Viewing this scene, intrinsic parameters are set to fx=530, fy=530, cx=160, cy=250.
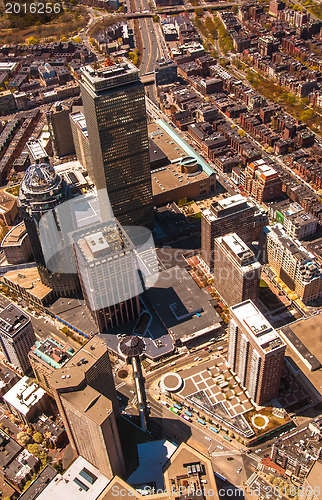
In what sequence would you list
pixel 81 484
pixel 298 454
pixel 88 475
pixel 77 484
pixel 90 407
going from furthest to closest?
pixel 298 454 < pixel 88 475 < pixel 77 484 < pixel 81 484 < pixel 90 407

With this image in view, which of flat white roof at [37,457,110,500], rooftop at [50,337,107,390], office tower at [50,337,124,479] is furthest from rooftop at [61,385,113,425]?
flat white roof at [37,457,110,500]

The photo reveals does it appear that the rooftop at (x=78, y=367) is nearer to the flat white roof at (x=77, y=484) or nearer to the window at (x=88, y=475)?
the flat white roof at (x=77, y=484)

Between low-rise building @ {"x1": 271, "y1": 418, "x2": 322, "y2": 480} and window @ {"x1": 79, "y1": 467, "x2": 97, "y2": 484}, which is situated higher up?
window @ {"x1": 79, "y1": 467, "x2": 97, "y2": 484}

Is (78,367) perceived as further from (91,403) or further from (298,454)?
(298,454)

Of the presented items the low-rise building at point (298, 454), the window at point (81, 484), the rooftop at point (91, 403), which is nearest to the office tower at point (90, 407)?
the rooftop at point (91, 403)

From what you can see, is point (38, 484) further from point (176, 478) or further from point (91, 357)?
point (176, 478)

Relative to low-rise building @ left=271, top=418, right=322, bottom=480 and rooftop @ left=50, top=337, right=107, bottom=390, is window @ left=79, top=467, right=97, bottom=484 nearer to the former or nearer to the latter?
rooftop @ left=50, top=337, right=107, bottom=390

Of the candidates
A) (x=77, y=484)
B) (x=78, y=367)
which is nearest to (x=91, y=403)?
(x=78, y=367)
